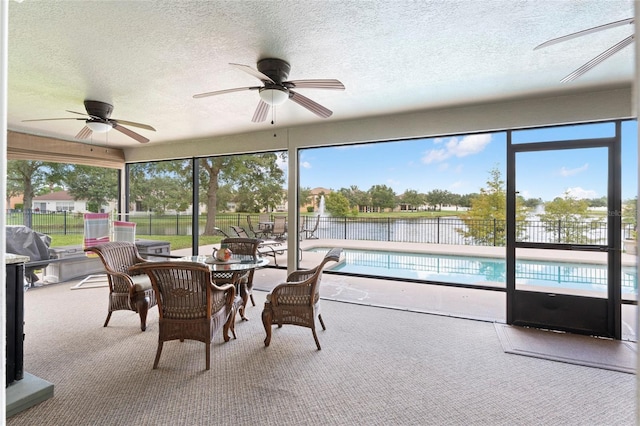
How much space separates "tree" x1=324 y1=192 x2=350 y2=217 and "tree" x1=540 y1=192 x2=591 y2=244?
228 inches

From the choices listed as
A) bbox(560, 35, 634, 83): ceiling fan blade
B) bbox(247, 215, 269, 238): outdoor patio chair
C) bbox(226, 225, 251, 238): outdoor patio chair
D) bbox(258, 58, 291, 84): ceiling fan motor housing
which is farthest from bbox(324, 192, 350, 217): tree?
bbox(560, 35, 634, 83): ceiling fan blade

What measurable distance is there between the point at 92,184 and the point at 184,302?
19.1ft

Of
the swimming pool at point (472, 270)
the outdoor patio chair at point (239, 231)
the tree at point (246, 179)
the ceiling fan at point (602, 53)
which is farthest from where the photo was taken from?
the tree at point (246, 179)

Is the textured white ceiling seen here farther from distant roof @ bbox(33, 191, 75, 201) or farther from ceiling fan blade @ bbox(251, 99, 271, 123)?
distant roof @ bbox(33, 191, 75, 201)

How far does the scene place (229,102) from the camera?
3797mm

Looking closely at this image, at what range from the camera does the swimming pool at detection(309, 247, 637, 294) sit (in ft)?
11.3

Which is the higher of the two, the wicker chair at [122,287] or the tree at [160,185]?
the tree at [160,185]

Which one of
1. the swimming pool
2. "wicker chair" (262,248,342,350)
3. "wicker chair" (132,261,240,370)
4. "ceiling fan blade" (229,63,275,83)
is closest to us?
"ceiling fan blade" (229,63,275,83)

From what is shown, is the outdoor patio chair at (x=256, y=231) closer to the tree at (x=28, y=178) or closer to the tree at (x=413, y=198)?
the tree at (x=28, y=178)

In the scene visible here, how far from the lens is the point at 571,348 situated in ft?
9.89

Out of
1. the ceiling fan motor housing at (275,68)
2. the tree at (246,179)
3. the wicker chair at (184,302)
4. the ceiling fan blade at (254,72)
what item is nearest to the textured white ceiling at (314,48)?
the ceiling fan motor housing at (275,68)

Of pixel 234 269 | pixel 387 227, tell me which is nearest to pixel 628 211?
pixel 234 269

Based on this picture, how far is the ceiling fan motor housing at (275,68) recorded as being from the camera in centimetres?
256

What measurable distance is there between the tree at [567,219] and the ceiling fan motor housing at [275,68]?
3.38m
